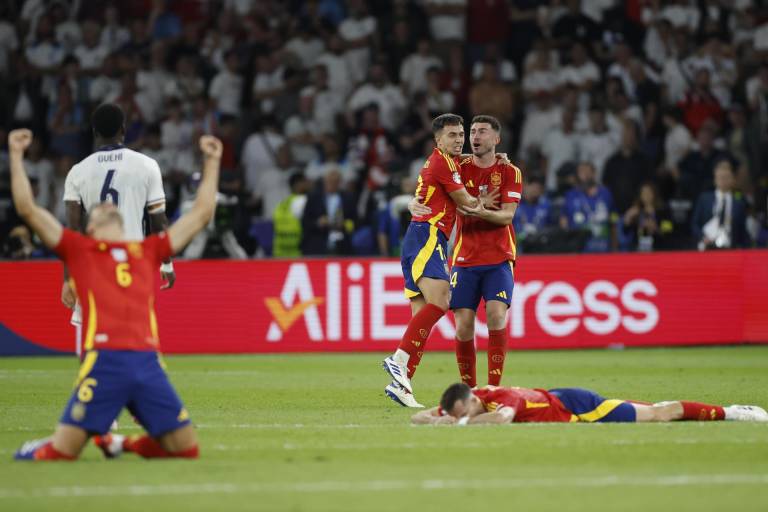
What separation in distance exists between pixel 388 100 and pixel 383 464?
665 inches

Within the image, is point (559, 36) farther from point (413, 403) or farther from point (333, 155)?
point (413, 403)

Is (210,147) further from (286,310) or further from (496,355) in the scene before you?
(286,310)

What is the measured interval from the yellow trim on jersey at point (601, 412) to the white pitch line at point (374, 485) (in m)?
2.38

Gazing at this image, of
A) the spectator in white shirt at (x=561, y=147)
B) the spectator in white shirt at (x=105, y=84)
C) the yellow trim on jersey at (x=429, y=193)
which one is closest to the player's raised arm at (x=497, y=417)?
the yellow trim on jersey at (x=429, y=193)

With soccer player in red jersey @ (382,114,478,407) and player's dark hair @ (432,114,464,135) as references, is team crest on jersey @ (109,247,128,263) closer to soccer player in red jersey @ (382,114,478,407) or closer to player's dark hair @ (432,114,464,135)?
soccer player in red jersey @ (382,114,478,407)

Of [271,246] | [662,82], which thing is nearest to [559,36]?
[662,82]

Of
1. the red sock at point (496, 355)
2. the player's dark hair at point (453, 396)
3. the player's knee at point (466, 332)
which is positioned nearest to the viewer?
the player's dark hair at point (453, 396)

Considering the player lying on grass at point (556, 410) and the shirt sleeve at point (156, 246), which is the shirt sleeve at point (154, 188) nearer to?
the shirt sleeve at point (156, 246)

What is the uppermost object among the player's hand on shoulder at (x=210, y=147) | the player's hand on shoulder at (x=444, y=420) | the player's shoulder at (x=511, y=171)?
the player's hand on shoulder at (x=210, y=147)

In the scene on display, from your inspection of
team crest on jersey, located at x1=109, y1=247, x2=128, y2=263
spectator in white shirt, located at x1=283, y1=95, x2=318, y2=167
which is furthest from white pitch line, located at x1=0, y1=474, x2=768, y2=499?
spectator in white shirt, located at x1=283, y1=95, x2=318, y2=167

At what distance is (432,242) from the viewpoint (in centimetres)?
1340

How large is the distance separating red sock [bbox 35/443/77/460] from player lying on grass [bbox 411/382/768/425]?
2825 millimetres

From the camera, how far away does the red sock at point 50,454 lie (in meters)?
8.91

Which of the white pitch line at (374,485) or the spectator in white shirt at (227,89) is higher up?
the spectator in white shirt at (227,89)
